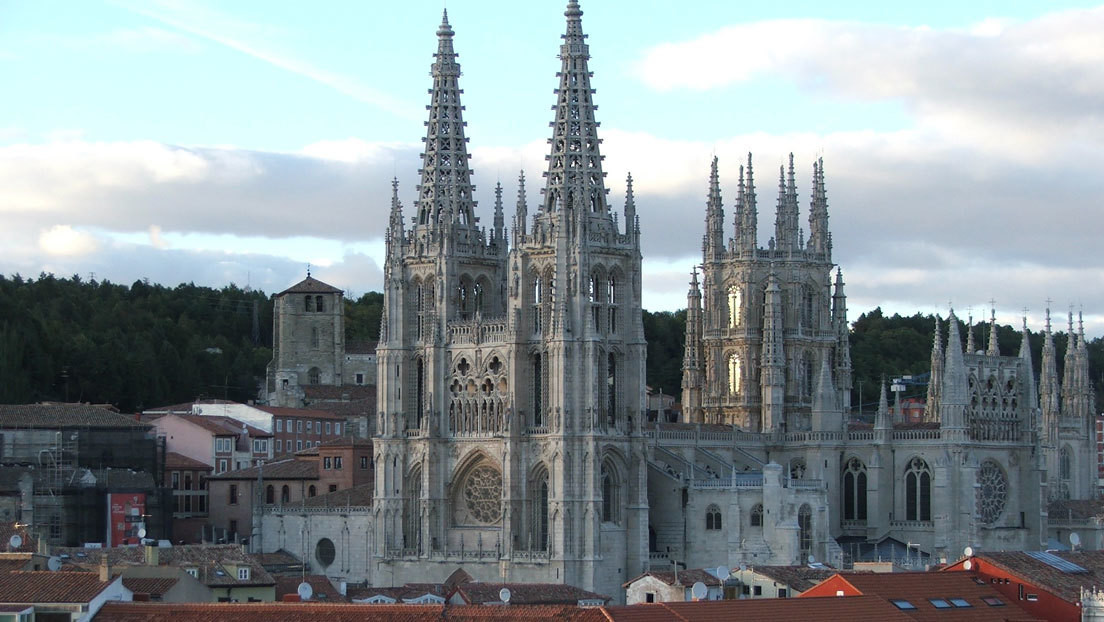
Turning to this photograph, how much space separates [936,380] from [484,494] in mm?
26637

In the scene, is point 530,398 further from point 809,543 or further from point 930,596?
point 930,596

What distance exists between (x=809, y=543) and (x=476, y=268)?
859 inches

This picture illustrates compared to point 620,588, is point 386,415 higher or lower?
higher

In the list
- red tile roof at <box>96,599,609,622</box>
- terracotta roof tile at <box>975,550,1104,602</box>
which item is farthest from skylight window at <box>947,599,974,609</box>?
red tile roof at <box>96,599,609,622</box>

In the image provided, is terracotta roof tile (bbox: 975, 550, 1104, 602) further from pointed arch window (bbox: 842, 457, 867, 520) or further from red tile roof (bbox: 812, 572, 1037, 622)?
pointed arch window (bbox: 842, 457, 867, 520)

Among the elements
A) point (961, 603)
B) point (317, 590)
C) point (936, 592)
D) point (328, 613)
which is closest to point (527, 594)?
point (317, 590)

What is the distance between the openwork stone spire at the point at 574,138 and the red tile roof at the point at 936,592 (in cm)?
3847

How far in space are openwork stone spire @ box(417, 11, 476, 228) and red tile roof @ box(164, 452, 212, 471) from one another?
76.2 feet

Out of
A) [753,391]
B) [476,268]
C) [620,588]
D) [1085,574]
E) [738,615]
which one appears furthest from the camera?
[753,391]

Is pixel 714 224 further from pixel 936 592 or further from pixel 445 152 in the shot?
pixel 936 592

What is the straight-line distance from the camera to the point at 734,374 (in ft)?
461

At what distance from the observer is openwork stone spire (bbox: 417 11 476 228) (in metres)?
129

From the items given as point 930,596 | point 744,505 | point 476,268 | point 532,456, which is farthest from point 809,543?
point 930,596

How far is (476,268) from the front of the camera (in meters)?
129
